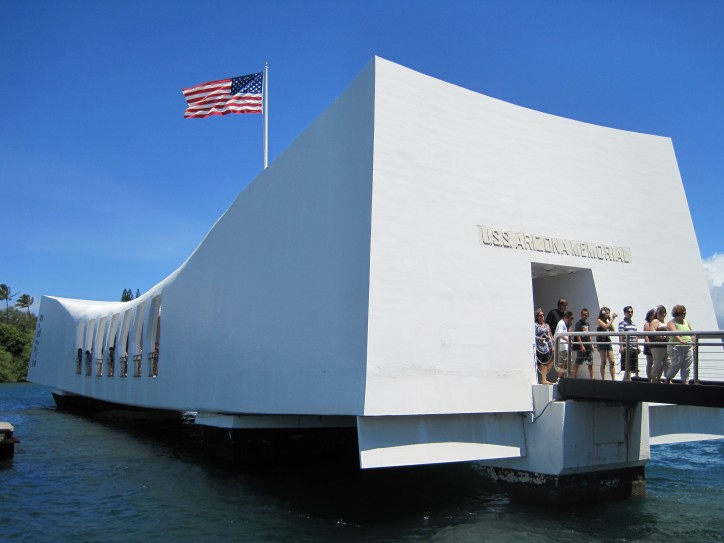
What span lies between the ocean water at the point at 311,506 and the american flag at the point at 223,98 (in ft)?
30.1

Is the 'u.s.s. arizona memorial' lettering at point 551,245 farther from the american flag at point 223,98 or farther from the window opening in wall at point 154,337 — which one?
the window opening in wall at point 154,337

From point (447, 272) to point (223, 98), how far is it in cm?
979

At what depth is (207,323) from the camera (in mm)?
15672

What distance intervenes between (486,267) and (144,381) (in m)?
14.1

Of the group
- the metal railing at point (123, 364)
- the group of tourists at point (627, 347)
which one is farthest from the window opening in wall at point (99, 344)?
the group of tourists at point (627, 347)

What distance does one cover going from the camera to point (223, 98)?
16984mm

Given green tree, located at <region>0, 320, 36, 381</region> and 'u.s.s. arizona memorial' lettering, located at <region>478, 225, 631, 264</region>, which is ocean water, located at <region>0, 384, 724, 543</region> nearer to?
'u.s.s. arizona memorial' lettering, located at <region>478, 225, 631, 264</region>

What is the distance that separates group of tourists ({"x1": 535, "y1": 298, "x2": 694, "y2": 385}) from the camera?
28.7ft

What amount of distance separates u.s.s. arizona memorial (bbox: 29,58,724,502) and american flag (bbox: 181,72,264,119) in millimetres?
3990

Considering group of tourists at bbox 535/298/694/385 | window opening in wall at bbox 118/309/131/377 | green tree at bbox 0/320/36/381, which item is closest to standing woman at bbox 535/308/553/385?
group of tourists at bbox 535/298/694/385

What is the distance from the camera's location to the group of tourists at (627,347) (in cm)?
875

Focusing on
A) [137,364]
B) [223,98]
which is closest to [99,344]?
[137,364]

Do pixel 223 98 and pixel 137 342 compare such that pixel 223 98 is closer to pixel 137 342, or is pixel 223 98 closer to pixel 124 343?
pixel 137 342

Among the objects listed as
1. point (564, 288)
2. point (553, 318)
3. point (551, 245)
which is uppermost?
point (551, 245)
